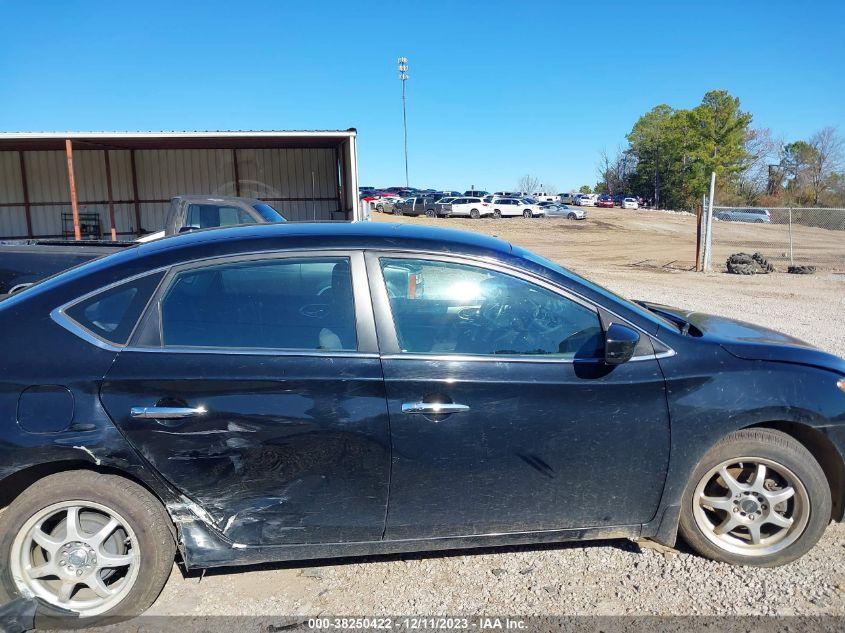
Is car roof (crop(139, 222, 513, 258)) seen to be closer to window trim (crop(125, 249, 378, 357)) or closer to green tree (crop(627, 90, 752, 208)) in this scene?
window trim (crop(125, 249, 378, 357))

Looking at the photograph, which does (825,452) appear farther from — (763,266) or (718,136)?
(718,136)

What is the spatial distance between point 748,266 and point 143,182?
54.8ft

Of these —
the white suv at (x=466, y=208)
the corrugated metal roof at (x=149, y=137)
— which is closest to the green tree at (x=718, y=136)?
the white suv at (x=466, y=208)

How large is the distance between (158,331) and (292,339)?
582 millimetres

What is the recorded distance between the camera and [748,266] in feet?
54.7

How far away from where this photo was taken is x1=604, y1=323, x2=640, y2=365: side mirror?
114 inches

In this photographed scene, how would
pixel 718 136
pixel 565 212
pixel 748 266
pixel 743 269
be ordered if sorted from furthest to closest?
pixel 718 136, pixel 565 212, pixel 748 266, pixel 743 269

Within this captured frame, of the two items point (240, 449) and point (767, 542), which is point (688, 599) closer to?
point (767, 542)

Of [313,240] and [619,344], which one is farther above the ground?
[313,240]

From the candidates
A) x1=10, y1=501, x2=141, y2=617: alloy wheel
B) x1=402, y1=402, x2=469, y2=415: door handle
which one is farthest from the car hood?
x1=10, y1=501, x2=141, y2=617: alloy wheel

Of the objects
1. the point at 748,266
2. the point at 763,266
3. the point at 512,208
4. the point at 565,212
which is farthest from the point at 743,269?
the point at 565,212

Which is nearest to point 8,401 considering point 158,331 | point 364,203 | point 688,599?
point 158,331

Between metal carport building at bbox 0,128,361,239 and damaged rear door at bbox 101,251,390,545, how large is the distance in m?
15.2

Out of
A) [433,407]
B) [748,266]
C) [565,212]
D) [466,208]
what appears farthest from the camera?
[565,212]
